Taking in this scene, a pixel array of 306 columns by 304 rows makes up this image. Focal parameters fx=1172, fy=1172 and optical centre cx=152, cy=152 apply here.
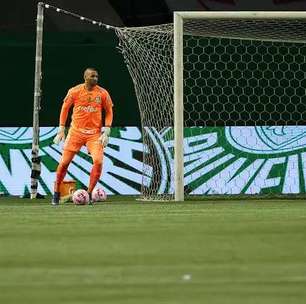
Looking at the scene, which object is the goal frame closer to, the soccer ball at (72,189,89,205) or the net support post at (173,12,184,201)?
the net support post at (173,12,184,201)

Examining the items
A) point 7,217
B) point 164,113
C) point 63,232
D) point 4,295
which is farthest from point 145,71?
A: point 4,295

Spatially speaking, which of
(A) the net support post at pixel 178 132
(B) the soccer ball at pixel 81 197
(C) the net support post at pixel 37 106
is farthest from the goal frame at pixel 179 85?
(C) the net support post at pixel 37 106

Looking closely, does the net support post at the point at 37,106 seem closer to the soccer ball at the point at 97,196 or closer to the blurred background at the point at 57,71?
the blurred background at the point at 57,71

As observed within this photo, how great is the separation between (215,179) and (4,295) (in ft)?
42.3

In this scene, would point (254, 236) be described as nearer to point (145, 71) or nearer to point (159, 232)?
point (159, 232)

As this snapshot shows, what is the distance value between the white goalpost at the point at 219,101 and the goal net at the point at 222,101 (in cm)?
2

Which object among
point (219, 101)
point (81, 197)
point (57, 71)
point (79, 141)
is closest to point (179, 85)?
point (79, 141)

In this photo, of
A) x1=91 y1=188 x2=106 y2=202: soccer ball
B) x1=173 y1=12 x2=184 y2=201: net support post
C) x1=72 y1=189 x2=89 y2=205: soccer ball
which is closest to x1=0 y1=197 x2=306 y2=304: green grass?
x1=72 y1=189 x2=89 y2=205: soccer ball

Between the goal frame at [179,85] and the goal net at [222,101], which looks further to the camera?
the goal net at [222,101]

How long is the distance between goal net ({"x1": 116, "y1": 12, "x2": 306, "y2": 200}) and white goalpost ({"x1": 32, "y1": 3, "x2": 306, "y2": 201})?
2 centimetres

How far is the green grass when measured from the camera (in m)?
6.23

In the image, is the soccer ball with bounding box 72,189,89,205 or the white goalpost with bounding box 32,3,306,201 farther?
the white goalpost with bounding box 32,3,306,201

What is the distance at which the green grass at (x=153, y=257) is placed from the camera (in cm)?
623

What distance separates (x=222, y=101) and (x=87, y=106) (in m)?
3.54
